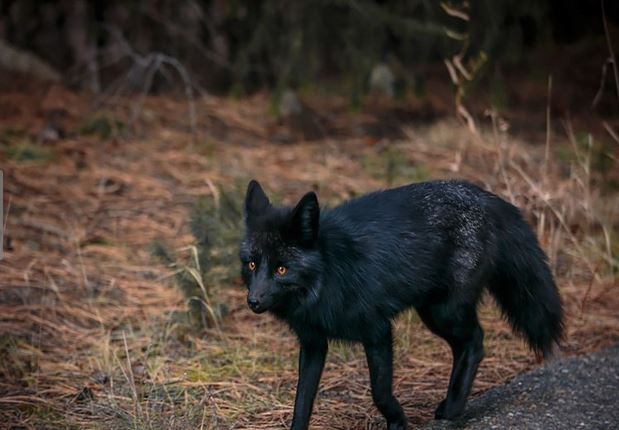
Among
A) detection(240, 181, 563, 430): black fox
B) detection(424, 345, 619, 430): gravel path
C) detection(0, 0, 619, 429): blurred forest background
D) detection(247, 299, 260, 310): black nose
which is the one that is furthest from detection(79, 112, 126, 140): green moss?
detection(247, 299, 260, 310): black nose

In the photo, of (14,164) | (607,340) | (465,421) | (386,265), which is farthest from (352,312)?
(14,164)

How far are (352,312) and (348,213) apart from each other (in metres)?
0.50

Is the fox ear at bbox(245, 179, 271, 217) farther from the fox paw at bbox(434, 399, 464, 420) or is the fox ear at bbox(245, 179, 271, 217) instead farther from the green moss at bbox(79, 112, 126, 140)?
the green moss at bbox(79, 112, 126, 140)

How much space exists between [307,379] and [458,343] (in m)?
0.78

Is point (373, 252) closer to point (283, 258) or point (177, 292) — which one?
point (283, 258)

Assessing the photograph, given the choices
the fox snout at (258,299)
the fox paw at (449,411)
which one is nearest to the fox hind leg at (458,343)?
the fox paw at (449,411)

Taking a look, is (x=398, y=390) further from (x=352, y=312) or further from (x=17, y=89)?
(x=17, y=89)

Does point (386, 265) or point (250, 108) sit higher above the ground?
point (386, 265)

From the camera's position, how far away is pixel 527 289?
4949 millimetres

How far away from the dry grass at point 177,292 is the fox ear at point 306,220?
98 centimetres

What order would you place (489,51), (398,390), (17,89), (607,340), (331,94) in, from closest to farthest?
(398,390)
(607,340)
(489,51)
(17,89)
(331,94)

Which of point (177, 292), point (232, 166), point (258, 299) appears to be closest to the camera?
point (258, 299)

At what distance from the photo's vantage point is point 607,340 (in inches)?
224

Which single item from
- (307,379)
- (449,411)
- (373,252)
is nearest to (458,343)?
(449,411)
